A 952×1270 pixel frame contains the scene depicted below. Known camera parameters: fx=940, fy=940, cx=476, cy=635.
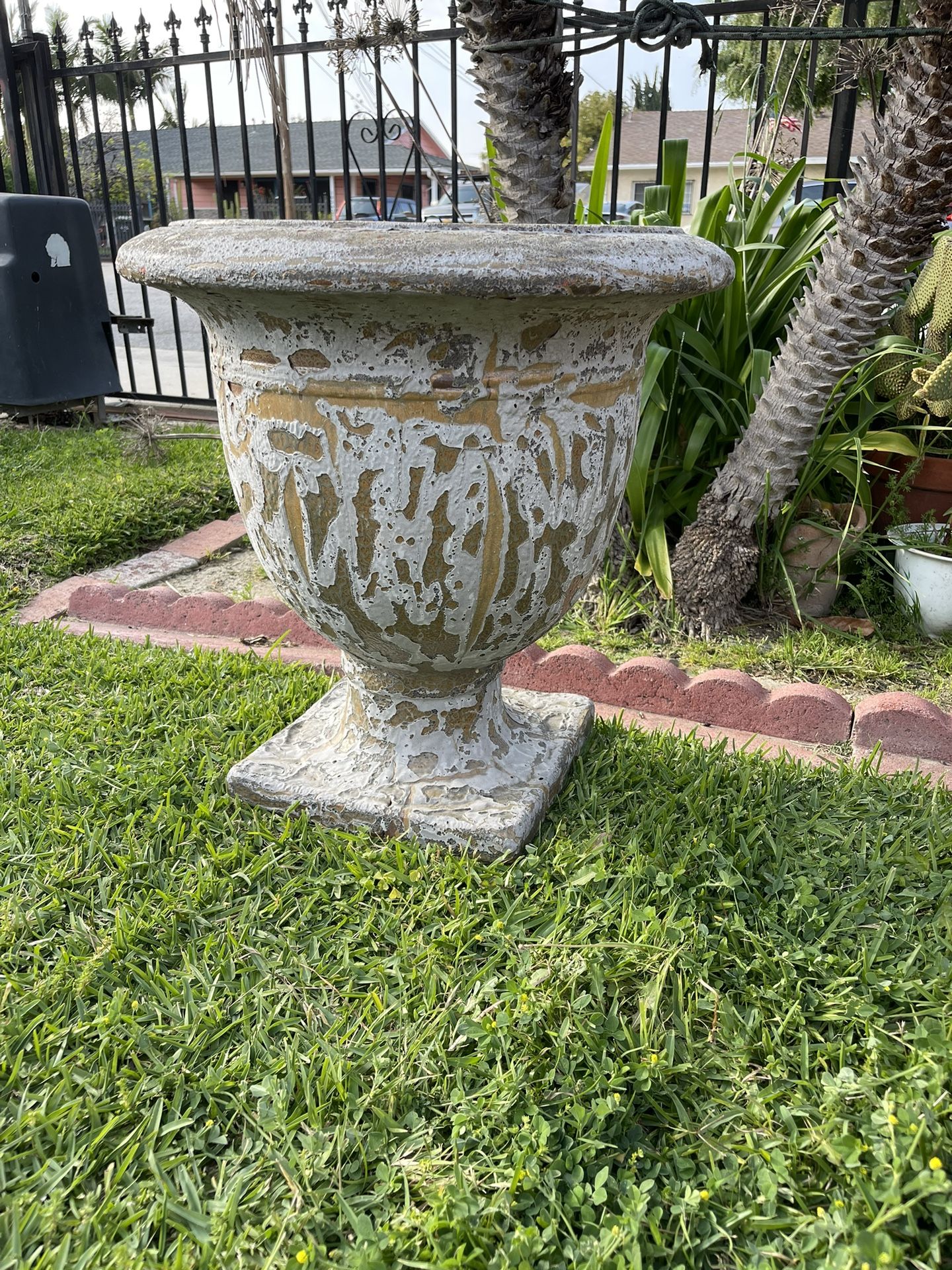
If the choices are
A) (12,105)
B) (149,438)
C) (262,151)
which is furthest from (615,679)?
(262,151)

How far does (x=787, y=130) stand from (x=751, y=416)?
128 centimetres

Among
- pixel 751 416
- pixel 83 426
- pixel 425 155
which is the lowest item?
pixel 83 426

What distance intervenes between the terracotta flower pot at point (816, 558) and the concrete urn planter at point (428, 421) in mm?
1336

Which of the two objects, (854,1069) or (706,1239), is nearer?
(706,1239)

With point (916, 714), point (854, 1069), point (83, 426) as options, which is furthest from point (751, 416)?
point (83, 426)

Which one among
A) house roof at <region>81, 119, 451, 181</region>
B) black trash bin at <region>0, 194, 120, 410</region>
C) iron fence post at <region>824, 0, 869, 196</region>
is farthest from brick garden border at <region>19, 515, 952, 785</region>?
house roof at <region>81, 119, 451, 181</region>

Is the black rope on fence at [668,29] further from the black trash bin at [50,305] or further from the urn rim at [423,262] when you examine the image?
the black trash bin at [50,305]

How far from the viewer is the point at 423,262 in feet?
4.07

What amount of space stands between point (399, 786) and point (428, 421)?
30.3 inches

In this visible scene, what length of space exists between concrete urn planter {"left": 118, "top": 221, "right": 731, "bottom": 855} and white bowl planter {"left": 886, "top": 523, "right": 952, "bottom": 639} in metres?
1.39

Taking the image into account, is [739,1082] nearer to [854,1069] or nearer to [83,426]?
[854,1069]

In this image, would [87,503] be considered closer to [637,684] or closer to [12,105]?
[637,684]

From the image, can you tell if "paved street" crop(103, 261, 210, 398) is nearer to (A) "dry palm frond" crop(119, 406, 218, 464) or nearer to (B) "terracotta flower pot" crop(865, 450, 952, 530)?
(A) "dry palm frond" crop(119, 406, 218, 464)

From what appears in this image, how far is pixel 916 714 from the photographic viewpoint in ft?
7.10
